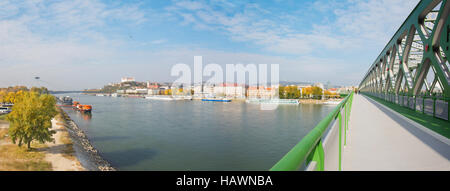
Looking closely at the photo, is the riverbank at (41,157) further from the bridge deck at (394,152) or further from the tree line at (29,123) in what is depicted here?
the bridge deck at (394,152)

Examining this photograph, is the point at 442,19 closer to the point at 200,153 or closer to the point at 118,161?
the point at 200,153

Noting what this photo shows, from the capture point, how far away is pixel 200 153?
45.3 ft

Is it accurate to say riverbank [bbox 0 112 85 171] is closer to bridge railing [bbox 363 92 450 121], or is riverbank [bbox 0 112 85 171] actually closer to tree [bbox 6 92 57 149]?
Result: tree [bbox 6 92 57 149]

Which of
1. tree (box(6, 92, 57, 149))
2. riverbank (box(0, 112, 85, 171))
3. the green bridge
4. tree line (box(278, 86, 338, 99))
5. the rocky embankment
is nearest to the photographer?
the green bridge

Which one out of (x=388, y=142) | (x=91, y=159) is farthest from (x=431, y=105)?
(x=91, y=159)

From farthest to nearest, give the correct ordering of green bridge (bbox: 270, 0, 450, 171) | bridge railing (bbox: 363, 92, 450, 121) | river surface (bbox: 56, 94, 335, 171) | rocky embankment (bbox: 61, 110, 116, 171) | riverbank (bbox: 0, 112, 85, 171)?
river surface (bbox: 56, 94, 335, 171), riverbank (bbox: 0, 112, 85, 171), rocky embankment (bbox: 61, 110, 116, 171), bridge railing (bbox: 363, 92, 450, 121), green bridge (bbox: 270, 0, 450, 171)

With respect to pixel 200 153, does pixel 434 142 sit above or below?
above

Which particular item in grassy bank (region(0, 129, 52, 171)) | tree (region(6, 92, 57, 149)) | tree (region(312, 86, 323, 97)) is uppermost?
tree (region(312, 86, 323, 97))

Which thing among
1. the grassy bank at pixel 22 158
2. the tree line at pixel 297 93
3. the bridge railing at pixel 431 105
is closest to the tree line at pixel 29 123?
the grassy bank at pixel 22 158

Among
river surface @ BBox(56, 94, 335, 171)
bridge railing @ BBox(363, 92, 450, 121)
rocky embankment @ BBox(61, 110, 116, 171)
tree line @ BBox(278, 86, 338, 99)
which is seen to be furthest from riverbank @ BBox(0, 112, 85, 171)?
tree line @ BBox(278, 86, 338, 99)

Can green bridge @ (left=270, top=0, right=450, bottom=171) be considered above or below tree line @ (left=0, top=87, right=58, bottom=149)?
above

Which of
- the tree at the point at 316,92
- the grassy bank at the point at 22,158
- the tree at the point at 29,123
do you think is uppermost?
the tree at the point at 316,92
